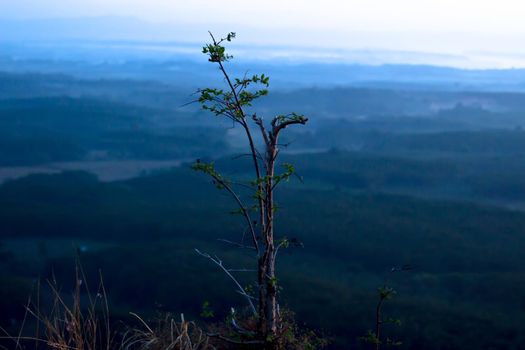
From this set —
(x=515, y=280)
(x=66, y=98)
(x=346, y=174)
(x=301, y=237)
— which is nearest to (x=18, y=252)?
(x=301, y=237)

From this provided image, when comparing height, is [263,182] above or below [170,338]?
above

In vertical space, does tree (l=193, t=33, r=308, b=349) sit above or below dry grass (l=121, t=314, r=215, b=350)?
above

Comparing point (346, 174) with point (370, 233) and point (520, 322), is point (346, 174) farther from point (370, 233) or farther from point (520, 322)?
point (520, 322)

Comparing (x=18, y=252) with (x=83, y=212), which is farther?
(x=83, y=212)

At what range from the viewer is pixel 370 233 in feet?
94.9

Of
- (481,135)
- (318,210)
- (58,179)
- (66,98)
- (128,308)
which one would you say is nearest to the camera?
(128,308)

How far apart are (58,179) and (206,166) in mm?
39003

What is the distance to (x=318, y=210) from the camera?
32.9m

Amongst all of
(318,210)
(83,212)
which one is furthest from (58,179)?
(318,210)

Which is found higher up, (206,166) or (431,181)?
(206,166)

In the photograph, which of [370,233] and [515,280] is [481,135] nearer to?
[370,233]

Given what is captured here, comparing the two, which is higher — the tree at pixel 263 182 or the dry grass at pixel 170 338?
the tree at pixel 263 182

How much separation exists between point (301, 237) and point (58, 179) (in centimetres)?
1899

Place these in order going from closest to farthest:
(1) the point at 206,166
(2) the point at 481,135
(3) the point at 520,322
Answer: (1) the point at 206,166 < (3) the point at 520,322 < (2) the point at 481,135
